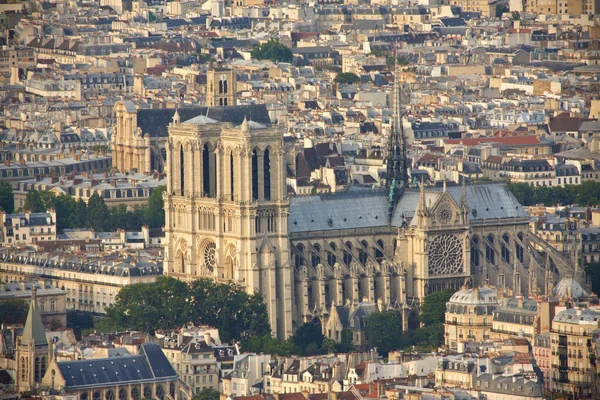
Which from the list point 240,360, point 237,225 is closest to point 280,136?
point 237,225

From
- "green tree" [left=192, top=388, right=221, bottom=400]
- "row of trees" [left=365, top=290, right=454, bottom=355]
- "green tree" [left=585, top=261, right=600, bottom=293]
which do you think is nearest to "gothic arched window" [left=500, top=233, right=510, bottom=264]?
"green tree" [left=585, top=261, right=600, bottom=293]

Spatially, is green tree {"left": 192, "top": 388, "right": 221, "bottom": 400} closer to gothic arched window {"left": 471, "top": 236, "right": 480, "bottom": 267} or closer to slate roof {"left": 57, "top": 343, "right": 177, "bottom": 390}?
slate roof {"left": 57, "top": 343, "right": 177, "bottom": 390}

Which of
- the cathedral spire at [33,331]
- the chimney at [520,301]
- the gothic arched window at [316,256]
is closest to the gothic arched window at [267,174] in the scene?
the gothic arched window at [316,256]

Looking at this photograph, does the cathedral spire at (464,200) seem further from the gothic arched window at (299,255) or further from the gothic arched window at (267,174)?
the gothic arched window at (267,174)

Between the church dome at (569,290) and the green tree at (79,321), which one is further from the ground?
the church dome at (569,290)

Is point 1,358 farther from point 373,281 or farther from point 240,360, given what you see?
point 373,281

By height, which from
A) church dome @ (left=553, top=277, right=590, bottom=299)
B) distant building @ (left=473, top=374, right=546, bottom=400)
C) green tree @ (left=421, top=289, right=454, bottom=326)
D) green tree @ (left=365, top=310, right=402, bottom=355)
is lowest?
green tree @ (left=365, top=310, right=402, bottom=355)
